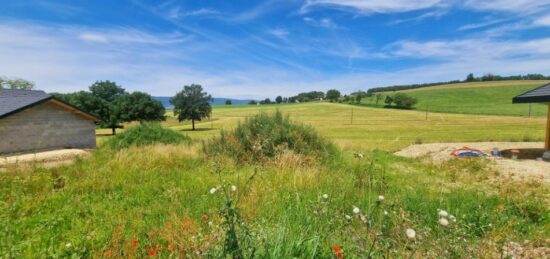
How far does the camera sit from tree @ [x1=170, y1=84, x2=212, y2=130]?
48.5 meters

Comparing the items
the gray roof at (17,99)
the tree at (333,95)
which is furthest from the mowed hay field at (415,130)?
the tree at (333,95)

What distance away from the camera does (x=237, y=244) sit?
1.79 m

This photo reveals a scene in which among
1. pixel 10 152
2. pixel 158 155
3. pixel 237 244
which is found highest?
pixel 237 244

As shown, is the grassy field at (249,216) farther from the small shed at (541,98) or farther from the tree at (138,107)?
the tree at (138,107)

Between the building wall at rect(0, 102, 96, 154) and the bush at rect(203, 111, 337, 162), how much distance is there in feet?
47.8

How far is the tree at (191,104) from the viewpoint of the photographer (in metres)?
48.5

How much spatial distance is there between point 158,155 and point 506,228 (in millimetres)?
7918

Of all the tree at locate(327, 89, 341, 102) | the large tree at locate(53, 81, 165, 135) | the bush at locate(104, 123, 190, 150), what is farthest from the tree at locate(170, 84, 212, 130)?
the tree at locate(327, 89, 341, 102)

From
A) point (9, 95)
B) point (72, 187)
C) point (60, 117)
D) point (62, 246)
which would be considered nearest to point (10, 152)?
point (60, 117)

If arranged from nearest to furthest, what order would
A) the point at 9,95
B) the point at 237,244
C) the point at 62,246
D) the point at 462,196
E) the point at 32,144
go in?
the point at 237,244 → the point at 62,246 → the point at 462,196 → the point at 32,144 → the point at 9,95

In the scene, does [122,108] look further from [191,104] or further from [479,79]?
[479,79]

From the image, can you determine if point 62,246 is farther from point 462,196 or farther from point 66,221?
point 462,196

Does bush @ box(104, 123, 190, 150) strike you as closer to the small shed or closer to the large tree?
the small shed

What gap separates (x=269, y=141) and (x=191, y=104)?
43.7 metres
